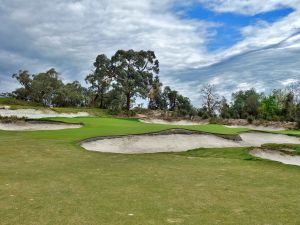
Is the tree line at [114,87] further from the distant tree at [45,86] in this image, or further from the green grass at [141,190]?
the green grass at [141,190]

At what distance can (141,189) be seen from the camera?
1090cm

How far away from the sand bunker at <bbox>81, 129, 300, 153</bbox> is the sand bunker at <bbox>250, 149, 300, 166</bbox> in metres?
6.25

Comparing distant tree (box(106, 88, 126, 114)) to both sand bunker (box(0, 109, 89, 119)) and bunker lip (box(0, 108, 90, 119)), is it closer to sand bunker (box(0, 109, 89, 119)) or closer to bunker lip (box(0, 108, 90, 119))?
bunker lip (box(0, 108, 90, 119))

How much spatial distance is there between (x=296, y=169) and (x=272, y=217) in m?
8.29

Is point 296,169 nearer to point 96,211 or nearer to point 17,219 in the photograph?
point 96,211

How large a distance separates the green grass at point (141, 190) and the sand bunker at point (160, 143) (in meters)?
5.99

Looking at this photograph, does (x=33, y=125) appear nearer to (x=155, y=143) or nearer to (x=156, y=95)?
(x=155, y=143)

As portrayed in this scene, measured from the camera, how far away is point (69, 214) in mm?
8141

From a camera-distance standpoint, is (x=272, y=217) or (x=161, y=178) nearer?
(x=272, y=217)

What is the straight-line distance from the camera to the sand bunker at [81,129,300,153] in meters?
24.8

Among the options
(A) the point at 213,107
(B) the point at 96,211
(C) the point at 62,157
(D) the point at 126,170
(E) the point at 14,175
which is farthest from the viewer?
(A) the point at 213,107

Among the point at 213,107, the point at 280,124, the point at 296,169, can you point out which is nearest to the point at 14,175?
the point at 296,169

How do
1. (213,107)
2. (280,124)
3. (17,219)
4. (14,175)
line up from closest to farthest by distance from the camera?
(17,219) → (14,175) → (280,124) → (213,107)

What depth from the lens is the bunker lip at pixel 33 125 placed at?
34.2m
